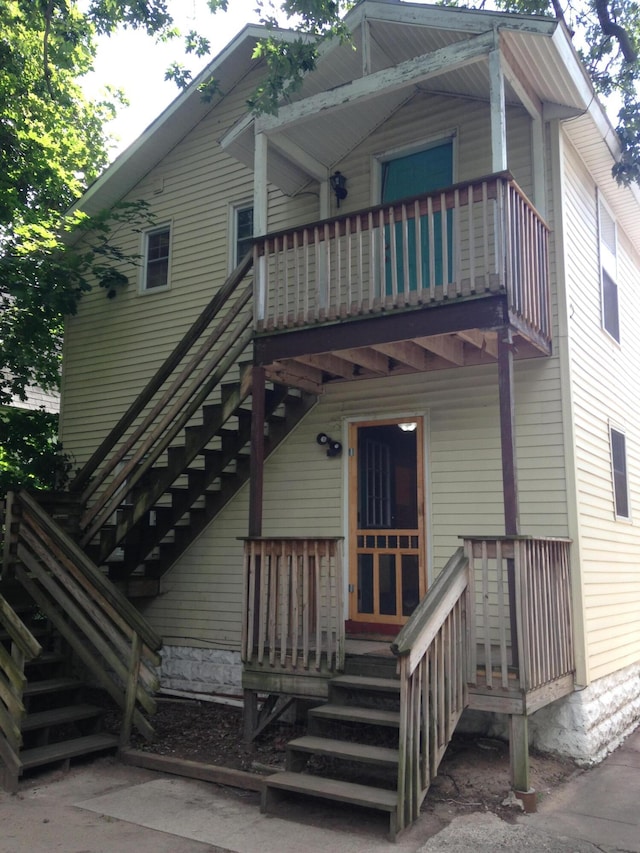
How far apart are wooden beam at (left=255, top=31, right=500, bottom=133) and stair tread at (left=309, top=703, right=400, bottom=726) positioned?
18.9 feet

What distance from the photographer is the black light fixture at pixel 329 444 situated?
28.6ft

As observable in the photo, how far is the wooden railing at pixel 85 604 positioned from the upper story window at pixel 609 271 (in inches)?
258

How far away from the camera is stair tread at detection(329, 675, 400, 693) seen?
612 cm

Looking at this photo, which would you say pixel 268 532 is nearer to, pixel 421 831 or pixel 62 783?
pixel 62 783

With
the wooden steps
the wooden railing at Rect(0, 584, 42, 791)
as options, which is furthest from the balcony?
the wooden railing at Rect(0, 584, 42, 791)

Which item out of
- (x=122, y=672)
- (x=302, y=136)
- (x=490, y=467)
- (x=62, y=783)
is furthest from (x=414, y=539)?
(x=302, y=136)

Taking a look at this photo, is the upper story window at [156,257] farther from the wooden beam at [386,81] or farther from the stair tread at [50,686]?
the stair tread at [50,686]

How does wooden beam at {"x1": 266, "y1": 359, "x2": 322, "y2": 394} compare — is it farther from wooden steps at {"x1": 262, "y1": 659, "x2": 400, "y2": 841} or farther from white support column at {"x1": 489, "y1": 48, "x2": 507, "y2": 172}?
wooden steps at {"x1": 262, "y1": 659, "x2": 400, "y2": 841}

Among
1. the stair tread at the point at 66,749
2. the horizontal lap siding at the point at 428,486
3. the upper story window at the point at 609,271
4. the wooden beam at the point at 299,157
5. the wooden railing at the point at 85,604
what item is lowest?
the stair tread at the point at 66,749

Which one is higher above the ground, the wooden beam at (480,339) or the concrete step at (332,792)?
the wooden beam at (480,339)

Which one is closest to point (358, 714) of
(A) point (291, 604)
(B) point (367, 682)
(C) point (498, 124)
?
(B) point (367, 682)

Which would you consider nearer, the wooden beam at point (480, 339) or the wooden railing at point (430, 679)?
the wooden railing at point (430, 679)

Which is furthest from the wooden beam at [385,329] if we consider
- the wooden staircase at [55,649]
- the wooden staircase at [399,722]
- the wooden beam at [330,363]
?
the wooden staircase at [55,649]

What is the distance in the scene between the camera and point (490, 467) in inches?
304
